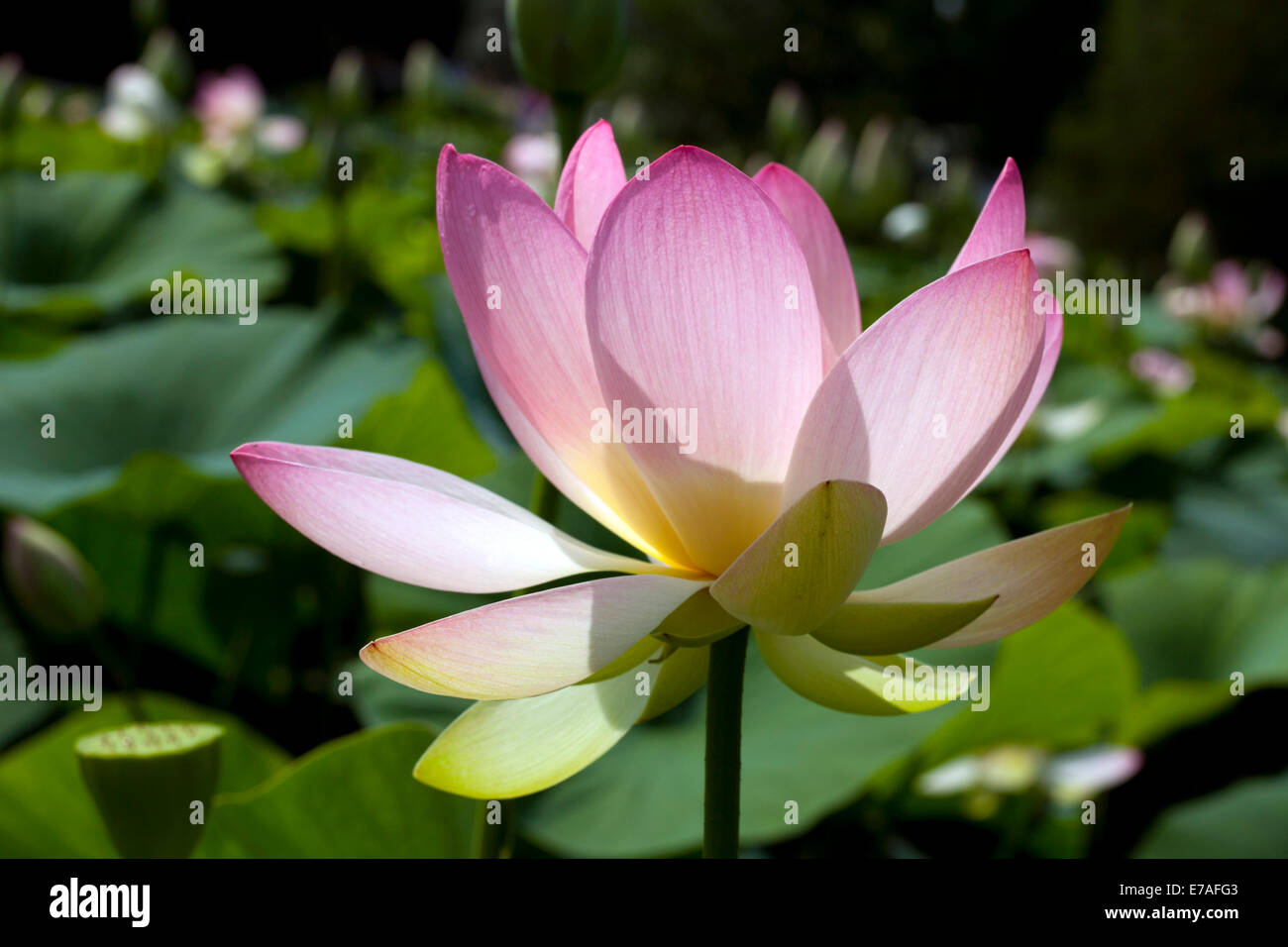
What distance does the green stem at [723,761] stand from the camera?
0.29m

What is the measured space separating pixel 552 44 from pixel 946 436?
10.1 inches

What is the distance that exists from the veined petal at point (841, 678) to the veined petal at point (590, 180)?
5.3 inches

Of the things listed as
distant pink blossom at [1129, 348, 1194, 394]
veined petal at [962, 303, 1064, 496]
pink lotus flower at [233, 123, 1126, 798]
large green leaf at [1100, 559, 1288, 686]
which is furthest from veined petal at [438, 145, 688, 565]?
distant pink blossom at [1129, 348, 1194, 394]

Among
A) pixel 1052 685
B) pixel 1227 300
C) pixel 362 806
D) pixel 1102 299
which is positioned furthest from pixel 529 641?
pixel 1227 300

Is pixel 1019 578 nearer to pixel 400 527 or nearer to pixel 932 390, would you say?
pixel 932 390

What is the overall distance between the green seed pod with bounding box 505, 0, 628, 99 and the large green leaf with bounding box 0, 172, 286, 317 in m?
0.99

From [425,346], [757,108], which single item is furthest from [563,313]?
[757,108]

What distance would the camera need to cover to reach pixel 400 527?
0.29m

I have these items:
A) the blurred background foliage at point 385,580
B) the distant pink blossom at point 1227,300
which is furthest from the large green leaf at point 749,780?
the distant pink blossom at point 1227,300

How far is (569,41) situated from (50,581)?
0.35 m

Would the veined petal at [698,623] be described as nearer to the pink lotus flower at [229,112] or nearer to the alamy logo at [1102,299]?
the alamy logo at [1102,299]

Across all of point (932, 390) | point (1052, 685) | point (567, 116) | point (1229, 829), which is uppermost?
point (567, 116)

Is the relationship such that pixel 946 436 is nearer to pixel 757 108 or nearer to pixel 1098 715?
pixel 1098 715

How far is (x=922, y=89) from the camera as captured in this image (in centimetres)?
809
